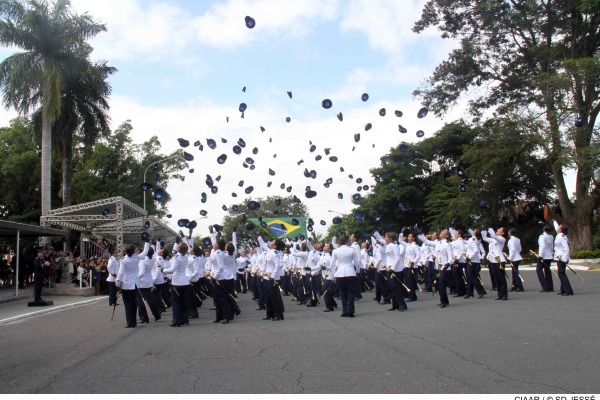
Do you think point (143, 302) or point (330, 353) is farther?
point (143, 302)

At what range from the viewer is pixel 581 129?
1136 inches

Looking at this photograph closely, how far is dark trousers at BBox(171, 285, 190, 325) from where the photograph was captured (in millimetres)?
11930

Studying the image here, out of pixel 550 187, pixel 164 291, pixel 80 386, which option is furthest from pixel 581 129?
pixel 80 386

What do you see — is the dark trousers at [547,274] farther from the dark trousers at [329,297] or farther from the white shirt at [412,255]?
the dark trousers at [329,297]

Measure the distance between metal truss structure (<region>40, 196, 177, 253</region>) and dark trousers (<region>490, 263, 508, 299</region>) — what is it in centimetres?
1629

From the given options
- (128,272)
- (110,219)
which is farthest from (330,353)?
(110,219)

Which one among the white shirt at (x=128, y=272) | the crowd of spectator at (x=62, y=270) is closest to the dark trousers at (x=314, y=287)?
the white shirt at (x=128, y=272)

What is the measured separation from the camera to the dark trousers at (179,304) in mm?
11930

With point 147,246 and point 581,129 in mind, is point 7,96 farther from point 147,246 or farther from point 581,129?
point 581,129

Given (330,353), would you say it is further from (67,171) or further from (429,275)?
(67,171)

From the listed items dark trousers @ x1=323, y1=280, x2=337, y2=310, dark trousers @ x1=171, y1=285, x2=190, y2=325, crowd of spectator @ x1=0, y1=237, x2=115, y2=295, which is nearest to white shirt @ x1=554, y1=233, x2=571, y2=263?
dark trousers @ x1=323, y1=280, x2=337, y2=310

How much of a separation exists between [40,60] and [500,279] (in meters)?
25.7

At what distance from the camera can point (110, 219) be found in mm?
26531

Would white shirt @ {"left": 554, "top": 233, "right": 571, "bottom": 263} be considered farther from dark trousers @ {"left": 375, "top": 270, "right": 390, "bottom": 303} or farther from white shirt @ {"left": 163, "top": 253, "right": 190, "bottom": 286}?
white shirt @ {"left": 163, "top": 253, "right": 190, "bottom": 286}
